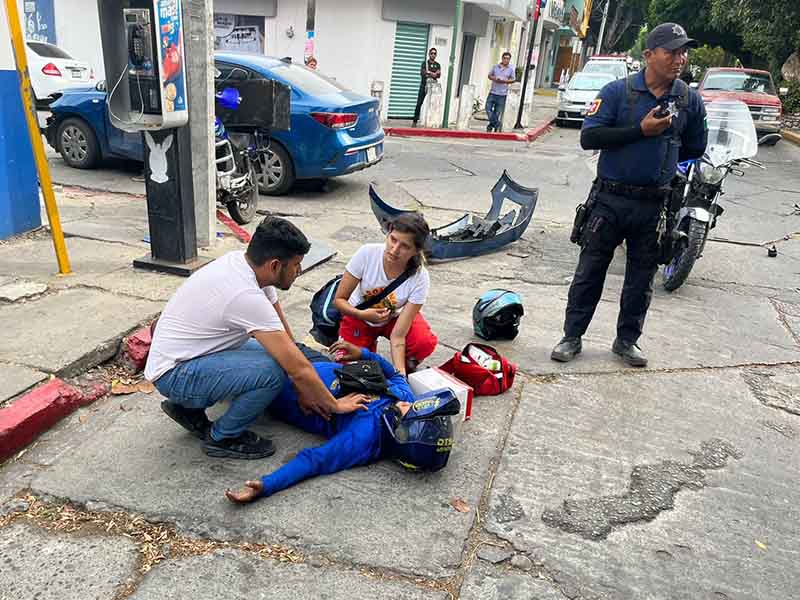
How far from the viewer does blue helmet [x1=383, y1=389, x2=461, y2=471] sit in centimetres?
280

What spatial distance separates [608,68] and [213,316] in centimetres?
1973

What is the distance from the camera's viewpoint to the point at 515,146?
1462 cm

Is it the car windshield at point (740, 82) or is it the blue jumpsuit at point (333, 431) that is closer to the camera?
the blue jumpsuit at point (333, 431)

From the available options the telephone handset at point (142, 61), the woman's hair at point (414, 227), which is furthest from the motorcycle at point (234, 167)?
the woman's hair at point (414, 227)

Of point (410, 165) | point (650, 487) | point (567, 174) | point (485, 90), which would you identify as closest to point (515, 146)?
point (567, 174)

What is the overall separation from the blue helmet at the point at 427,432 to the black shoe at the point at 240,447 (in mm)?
584

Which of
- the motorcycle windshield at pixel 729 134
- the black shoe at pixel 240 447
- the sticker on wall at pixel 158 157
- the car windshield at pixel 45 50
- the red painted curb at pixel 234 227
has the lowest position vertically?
the red painted curb at pixel 234 227

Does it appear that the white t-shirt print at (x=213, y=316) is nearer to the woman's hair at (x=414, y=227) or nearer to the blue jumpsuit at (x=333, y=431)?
the blue jumpsuit at (x=333, y=431)

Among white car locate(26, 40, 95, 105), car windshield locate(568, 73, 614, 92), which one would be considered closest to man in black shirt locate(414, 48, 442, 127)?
car windshield locate(568, 73, 614, 92)

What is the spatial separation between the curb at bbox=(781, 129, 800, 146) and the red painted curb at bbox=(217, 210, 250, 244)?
1585 centimetres

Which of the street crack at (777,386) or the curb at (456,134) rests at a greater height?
the street crack at (777,386)

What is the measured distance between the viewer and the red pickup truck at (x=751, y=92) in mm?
16312

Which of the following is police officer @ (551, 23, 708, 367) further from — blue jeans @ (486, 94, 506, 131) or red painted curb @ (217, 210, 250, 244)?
blue jeans @ (486, 94, 506, 131)

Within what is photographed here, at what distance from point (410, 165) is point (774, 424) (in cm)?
814
